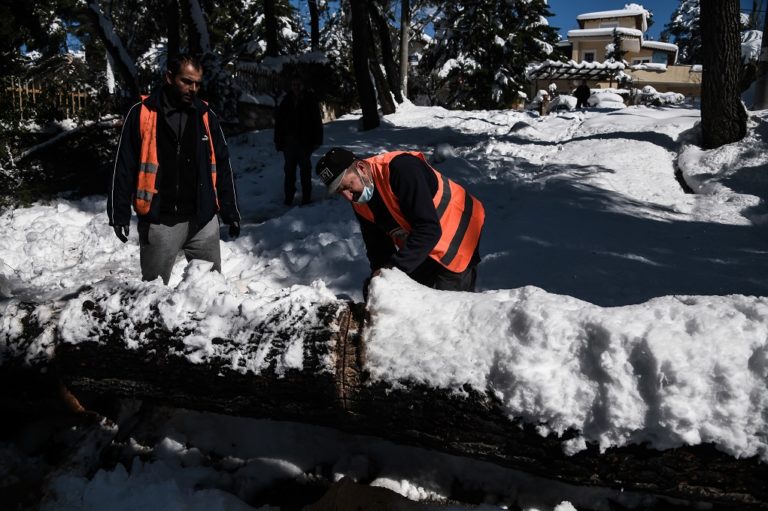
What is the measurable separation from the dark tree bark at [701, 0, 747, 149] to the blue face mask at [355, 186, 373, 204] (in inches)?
291

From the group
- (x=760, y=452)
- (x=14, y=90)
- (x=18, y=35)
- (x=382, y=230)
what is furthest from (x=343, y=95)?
(x=760, y=452)

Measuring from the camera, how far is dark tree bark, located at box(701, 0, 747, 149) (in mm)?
7605

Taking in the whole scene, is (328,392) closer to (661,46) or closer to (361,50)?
(361,50)

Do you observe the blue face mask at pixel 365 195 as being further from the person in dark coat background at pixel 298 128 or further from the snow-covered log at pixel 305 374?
the person in dark coat background at pixel 298 128

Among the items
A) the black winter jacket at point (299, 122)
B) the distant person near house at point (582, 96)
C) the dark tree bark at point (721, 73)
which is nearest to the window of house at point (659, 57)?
Result: the distant person near house at point (582, 96)

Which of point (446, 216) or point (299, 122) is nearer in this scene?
point (446, 216)

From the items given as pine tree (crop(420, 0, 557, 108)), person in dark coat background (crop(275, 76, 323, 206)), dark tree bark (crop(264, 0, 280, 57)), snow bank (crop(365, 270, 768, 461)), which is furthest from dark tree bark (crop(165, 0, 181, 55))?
snow bank (crop(365, 270, 768, 461))

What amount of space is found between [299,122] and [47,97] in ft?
23.3

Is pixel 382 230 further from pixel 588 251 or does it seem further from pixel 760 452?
pixel 588 251

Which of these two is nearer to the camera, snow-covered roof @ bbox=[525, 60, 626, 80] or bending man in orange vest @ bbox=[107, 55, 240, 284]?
bending man in orange vest @ bbox=[107, 55, 240, 284]

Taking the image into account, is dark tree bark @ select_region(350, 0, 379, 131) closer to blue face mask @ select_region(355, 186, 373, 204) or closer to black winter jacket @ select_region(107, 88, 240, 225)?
black winter jacket @ select_region(107, 88, 240, 225)

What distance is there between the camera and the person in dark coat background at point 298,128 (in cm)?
711

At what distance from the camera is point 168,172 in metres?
3.12

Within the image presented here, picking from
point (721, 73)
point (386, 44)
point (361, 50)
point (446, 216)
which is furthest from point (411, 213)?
point (386, 44)
